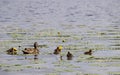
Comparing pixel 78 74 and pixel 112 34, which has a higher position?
pixel 112 34

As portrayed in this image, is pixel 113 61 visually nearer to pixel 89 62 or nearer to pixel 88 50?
pixel 89 62

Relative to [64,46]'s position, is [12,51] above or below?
below

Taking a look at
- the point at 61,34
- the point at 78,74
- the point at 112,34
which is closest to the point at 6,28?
the point at 61,34

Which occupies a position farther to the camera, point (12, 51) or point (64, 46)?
point (64, 46)

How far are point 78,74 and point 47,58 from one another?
194 inches

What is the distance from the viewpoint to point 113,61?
2806 cm

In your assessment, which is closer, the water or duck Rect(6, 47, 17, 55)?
the water

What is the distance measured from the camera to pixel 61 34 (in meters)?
39.9

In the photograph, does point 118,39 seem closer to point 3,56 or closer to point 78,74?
point 3,56

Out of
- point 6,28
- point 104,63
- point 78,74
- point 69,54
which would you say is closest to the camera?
point 78,74

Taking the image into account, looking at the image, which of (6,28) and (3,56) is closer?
(3,56)

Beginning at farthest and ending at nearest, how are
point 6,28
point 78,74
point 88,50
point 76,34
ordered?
point 6,28, point 76,34, point 88,50, point 78,74

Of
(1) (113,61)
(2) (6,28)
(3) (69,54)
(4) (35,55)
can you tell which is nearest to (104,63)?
(1) (113,61)

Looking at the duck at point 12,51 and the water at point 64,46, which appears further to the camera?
the duck at point 12,51
